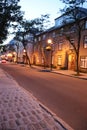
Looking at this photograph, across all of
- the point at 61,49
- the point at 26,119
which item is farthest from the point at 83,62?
the point at 26,119

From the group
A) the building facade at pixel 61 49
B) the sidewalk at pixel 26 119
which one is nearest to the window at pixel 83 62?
the building facade at pixel 61 49

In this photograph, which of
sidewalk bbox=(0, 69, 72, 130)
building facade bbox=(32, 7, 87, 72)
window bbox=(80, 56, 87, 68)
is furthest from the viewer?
building facade bbox=(32, 7, 87, 72)

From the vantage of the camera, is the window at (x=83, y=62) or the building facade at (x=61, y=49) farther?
the building facade at (x=61, y=49)

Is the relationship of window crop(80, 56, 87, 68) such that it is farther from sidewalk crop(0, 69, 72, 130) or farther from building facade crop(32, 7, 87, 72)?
sidewalk crop(0, 69, 72, 130)

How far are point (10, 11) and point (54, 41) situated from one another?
1665 inches

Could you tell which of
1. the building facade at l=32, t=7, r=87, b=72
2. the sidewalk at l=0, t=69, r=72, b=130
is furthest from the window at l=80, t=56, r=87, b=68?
the sidewalk at l=0, t=69, r=72, b=130

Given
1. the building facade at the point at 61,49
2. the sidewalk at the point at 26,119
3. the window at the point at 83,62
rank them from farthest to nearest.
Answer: the building facade at the point at 61,49, the window at the point at 83,62, the sidewalk at the point at 26,119

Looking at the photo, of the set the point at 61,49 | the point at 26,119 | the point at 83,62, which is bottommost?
the point at 26,119

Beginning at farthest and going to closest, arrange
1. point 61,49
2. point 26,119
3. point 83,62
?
point 61,49, point 83,62, point 26,119

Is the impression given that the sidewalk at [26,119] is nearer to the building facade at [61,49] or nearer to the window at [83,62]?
the building facade at [61,49]

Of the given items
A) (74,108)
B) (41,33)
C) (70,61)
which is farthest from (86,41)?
(74,108)

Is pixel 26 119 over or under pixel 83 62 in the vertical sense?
under

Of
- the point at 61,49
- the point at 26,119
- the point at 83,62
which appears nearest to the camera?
the point at 26,119

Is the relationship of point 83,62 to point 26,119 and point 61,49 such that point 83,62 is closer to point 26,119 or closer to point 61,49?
point 61,49
